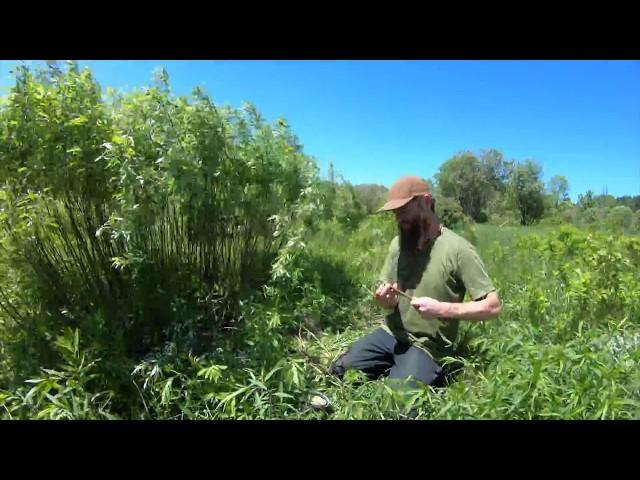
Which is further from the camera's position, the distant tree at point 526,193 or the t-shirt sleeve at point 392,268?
the distant tree at point 526,193

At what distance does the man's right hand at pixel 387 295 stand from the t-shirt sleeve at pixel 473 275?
1.40 feet

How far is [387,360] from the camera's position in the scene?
2770 millimetres

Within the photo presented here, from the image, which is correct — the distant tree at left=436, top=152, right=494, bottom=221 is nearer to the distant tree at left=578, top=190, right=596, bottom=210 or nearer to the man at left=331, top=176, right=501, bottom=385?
the distant tree at left=578, top=190, right=596, bottom=210

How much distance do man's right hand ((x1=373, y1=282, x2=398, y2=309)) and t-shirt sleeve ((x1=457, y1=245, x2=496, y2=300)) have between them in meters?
0.43

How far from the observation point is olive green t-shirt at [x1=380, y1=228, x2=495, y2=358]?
2.43 metres

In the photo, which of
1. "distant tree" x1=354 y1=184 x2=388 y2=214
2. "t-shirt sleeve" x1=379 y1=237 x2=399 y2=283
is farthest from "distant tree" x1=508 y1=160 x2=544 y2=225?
"t-shirt sleeve" x1=379 y1=237 x2=399 y2=283

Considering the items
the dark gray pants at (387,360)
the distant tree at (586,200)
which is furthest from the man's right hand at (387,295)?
the distant tree at (586,200)

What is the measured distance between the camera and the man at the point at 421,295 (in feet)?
7.79

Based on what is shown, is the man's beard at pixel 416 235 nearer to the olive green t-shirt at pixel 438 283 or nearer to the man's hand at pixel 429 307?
the olive green t-shirt at pixel 438 283

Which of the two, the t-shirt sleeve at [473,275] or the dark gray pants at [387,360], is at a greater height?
the t-shirt sleeve at [473,275]

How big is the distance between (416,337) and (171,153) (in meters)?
1.91

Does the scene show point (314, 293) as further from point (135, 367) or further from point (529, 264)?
point (529, 264)

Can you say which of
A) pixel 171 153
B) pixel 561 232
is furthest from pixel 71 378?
pixel 561 232

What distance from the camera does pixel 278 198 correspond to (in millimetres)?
3080
